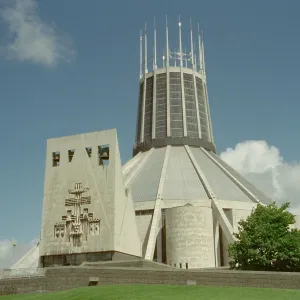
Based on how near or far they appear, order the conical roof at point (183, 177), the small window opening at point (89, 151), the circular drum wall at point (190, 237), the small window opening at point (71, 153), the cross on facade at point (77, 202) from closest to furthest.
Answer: the cross on facade at point (77, 202) < the small window opening at point (89, 151) < the small window opening at point (71, 153) < the circular drum wall at point (190, 237) < the conical roof at point (183, 177)

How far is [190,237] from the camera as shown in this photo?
45844 millimetres

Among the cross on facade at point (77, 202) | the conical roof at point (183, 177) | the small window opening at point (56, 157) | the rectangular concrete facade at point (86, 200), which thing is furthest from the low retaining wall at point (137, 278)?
the conical roof at point (183, 177)

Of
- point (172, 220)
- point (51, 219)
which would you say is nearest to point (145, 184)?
point (172, 220)

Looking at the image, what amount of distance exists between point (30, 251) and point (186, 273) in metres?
27.6

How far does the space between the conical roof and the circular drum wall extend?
15.6 ft

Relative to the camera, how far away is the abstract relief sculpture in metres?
34.8

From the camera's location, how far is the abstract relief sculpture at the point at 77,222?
34.8m

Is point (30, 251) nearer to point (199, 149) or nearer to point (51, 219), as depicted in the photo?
point (51, 219)

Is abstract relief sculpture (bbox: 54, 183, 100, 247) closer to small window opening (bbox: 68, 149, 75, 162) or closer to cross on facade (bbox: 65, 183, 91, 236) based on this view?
cross on facade (bbox: 65, 183, 91, 236)

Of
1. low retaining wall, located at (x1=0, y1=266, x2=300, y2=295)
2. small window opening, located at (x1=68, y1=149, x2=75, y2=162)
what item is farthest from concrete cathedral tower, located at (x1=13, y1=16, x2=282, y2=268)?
low retaining wall, located at (x1=0, y1=266, x2=300, y2=295)

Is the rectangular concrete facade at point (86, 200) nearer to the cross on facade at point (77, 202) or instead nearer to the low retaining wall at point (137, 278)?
the cross on facade at point (77, 202)

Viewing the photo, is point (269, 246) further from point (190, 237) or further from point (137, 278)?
point (190, 237)

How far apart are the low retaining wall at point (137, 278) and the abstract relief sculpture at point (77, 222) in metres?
7.82

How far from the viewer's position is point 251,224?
116 ft
